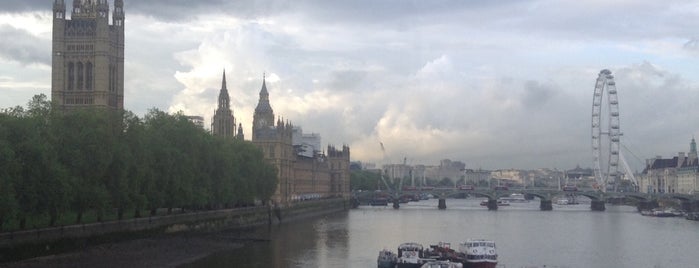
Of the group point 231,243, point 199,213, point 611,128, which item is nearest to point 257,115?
point 611,128

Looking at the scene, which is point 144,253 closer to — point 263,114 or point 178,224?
point 178,224

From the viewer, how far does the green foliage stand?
49.2m

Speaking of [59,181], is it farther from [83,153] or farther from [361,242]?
[361,242]

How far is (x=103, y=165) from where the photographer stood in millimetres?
58625

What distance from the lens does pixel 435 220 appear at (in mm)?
119750

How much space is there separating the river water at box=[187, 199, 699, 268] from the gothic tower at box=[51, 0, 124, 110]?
33137 mm

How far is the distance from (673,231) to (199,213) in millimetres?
47946

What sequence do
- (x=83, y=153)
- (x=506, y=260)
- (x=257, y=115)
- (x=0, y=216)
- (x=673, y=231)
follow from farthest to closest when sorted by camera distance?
1. (x=257, y=115)
2. (x=673, y=231)
3. (x=506, y=260)
4. (x=83, y=153)
5. (x=0, y=216)

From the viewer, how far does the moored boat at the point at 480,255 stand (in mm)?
56875

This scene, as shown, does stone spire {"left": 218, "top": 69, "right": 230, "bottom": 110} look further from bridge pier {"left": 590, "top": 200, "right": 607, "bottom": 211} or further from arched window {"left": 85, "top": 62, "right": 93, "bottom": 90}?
bridge pier {"left": 590, "top": 200, "right": 607, "bottom": 211}

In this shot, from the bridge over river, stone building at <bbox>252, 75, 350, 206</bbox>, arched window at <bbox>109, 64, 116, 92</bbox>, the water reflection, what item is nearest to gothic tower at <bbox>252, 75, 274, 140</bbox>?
stone building at <bbox>252, 75, 350, 206</bbox>

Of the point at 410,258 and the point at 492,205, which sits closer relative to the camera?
the point at 410,258

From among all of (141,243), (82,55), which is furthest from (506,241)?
(82,55)

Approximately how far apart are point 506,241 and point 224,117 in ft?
297
